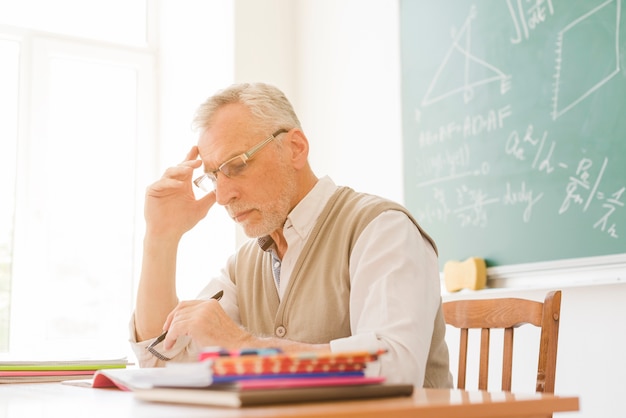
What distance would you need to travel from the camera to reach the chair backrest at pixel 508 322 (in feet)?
4.64

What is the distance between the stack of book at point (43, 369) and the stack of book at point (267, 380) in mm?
732

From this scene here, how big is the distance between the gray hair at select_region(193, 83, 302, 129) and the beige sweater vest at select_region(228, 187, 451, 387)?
20 centimetres

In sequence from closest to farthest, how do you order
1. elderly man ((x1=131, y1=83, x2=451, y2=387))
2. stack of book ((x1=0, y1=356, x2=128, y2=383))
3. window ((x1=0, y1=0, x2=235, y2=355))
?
elderly man ((x1=131, y1=83, x2=451, y2=387)) < stack of book ((x1=0, y1=356, x2=128, y2=383)) < window ((x1=0, y1=0, x2=235, y2=355))

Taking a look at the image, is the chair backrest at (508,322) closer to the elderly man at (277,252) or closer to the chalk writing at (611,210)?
the elderly man at (277,252)

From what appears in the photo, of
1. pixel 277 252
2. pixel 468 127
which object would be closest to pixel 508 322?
pixel 277 252

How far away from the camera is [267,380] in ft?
2.51

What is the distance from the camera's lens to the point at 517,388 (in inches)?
89.8

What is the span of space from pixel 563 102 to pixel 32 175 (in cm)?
239

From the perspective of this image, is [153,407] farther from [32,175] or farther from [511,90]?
[32,175]

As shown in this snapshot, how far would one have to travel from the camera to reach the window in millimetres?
3492

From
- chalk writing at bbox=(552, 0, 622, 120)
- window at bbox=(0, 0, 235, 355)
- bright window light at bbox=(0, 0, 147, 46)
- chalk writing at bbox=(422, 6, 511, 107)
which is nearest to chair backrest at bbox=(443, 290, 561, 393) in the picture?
chalk writing at bbox=(552, 0, 622, 120)

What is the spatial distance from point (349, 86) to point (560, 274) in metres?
1.35

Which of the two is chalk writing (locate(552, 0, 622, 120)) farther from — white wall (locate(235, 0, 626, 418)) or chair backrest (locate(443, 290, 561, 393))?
chair backrest (locate(443, 290, 561, 393))

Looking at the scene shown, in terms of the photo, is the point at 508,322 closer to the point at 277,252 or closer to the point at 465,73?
the point at 277,252
